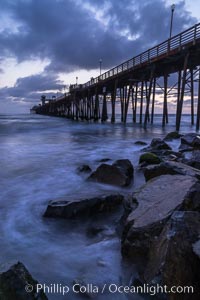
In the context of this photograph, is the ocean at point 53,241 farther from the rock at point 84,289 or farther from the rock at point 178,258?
the rock at point 178,258

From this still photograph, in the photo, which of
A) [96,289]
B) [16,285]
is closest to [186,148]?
[96,289]

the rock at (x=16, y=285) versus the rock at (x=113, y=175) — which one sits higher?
the rock at (x=16, y=285)

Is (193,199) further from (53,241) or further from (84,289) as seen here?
(53,241)

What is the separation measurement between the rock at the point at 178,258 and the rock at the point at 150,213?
0.50m

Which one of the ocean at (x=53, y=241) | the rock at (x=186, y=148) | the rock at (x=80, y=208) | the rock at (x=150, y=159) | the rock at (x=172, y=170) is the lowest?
the ocean at (x=53, y=241)

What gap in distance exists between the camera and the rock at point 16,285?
202cm

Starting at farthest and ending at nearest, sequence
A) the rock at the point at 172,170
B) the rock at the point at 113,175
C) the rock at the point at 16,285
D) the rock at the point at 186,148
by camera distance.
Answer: the rock at the point at 186,148
the rock at the point at 113,175
the rock at the point at 172,170
the rock at the point at 16,285

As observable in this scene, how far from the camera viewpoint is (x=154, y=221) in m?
3.00

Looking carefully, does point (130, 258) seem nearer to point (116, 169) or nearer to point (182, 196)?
point (182, 196)

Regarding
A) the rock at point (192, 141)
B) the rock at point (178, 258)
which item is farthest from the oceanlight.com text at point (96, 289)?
the rock at point (192, 141)

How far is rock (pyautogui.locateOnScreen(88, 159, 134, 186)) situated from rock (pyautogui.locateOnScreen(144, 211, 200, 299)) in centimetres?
341

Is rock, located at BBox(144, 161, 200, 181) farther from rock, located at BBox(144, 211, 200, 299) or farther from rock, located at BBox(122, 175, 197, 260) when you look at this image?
rock, located at BBox(144, 211, 200, 299)

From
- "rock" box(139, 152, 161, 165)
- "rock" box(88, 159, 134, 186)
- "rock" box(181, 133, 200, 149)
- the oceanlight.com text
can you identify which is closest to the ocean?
the oceanlight.com text

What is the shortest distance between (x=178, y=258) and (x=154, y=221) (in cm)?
85
